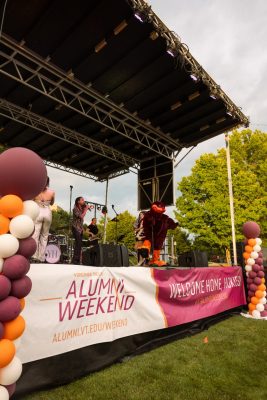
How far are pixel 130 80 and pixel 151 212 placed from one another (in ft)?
12.4

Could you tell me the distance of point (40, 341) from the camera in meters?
2.63

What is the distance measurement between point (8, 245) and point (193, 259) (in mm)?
4824

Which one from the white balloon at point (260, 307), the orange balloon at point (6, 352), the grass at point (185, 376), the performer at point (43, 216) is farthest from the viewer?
the white balloon at point (260, 307)

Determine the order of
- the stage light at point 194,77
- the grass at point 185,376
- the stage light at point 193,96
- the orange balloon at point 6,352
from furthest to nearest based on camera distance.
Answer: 1. the stage light at point 193,96
2. the stage light at point 194,77
3. the grass at point 185,376
4. the orange balloon at point 6,352

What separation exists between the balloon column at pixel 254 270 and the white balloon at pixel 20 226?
5569 millimetres

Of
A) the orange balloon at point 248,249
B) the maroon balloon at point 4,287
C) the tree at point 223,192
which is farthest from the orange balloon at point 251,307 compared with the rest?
the tree at point 223,192

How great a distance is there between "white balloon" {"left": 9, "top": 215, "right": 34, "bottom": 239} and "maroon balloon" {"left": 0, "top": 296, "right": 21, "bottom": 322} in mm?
405

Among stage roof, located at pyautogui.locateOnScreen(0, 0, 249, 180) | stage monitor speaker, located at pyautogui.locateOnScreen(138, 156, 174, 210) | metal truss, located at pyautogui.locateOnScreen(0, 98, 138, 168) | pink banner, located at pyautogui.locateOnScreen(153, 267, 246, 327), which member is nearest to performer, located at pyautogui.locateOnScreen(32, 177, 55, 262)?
pink banner, located at pyautogui.locateOnScreen(153, 267, 246, 327)

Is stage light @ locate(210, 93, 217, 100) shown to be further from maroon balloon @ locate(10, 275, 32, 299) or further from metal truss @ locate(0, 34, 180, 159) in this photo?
maroon balloon @ locate(10, 275, 32, 299)

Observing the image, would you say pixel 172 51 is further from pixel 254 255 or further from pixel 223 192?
pixel 223 192

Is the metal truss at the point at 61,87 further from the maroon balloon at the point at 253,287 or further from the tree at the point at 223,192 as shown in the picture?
the tree at the point at 223,192

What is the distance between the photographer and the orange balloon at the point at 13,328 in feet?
5.91

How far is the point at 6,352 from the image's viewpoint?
174cm

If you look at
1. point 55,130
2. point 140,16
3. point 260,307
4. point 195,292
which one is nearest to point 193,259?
point 195,292
